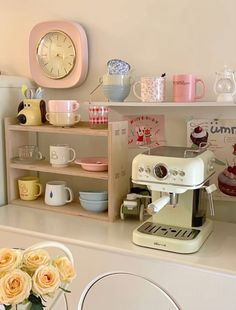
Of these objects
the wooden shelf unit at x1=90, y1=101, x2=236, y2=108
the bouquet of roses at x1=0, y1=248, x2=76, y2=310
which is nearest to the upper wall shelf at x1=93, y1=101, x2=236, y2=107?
the wooden shelf unit at x1=90, y1=101, x2=236, y2=108

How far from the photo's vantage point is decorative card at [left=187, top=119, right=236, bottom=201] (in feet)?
5.14

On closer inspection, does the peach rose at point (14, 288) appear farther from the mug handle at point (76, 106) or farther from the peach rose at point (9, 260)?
the mug handle at point (76, 106)

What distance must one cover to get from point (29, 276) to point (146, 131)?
1.08 m

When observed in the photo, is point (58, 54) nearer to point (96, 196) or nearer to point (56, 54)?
point (56, 54)

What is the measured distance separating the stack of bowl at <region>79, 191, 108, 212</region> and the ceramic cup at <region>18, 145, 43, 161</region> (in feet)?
1.24

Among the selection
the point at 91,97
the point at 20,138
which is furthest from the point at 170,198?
the point at 20,138

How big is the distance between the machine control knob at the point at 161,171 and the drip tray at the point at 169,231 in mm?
204

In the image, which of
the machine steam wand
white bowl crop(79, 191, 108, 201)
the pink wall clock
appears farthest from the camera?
the pink wall clock

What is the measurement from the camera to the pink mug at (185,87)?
58.9 inches

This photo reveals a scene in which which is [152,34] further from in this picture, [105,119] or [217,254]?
[217,254]

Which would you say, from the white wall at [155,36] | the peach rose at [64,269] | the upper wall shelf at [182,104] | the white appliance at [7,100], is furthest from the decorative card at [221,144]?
the peach rose at [64,269]

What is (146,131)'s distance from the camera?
5.65 ft

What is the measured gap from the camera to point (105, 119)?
1642mm

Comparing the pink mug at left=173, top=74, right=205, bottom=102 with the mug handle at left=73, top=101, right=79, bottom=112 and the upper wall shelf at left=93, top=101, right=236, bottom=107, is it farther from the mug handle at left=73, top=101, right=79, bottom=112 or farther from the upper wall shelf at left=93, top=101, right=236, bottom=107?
the mug handle at left=73, top=101, right=79, bottom=112
